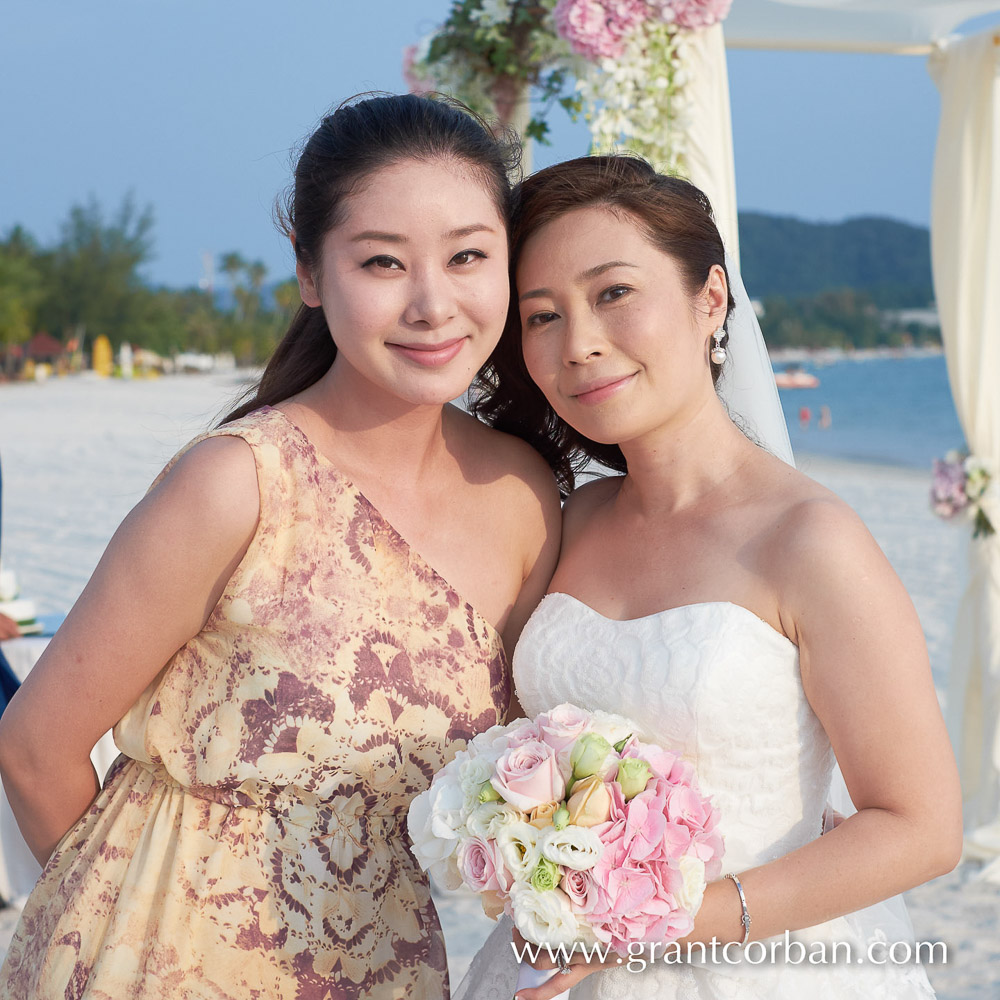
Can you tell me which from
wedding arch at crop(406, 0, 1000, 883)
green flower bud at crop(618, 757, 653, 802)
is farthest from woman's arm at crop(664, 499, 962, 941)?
wedding arch at crop(406, 0, 1000, 883)

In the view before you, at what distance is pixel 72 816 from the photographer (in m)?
2.38

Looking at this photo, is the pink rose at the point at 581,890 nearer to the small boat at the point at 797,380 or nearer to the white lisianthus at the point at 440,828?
the white lisianthus at the point at 440,828

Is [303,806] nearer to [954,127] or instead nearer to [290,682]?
[290,682]

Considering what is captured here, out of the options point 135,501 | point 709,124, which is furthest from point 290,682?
point 135,501

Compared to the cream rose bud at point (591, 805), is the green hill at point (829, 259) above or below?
above

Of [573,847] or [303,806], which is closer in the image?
[573,847]

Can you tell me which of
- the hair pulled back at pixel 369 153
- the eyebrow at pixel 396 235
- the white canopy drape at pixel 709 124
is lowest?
the eyebrow at pixel 396 235

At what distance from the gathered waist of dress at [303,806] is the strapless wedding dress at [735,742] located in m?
0.51

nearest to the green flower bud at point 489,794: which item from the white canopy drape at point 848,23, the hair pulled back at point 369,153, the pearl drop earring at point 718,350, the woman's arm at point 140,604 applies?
the woman's arm at point 140,604

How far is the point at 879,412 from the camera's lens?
139ft

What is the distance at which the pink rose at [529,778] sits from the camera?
180 cm

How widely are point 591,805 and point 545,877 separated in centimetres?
14

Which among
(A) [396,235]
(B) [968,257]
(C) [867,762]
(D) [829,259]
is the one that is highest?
(D) [829,259]

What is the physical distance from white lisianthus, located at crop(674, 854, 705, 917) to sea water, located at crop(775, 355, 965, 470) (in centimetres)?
3098
